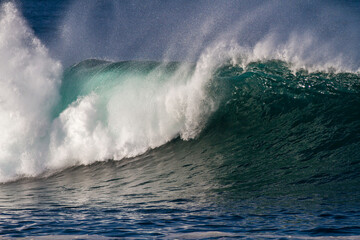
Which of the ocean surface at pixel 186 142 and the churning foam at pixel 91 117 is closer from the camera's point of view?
the ocean surface at pixel 186 142

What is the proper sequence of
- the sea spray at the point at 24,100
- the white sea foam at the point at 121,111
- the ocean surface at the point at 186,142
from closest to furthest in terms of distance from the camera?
the ocean surface at the point at 186,142
the white sea foam at the point at 121,111
the sea spray at the point at 24,100

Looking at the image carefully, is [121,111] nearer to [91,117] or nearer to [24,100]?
[91,117]

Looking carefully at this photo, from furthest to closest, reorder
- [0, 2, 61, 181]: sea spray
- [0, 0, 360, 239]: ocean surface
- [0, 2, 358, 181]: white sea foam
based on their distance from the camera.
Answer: [0, 2, 61, 181]: sea spray → [0, 2, 358, 181]: white sea foam → [0, 0, 360, 239]: ocean surface

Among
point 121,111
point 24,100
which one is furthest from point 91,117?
point 24,100

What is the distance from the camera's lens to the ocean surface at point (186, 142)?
17.0 ft

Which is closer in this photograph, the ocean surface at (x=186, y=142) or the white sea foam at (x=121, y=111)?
the ocean surface at (x=186, y=142)

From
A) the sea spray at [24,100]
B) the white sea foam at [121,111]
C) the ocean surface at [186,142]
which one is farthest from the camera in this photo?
the sea spray at [24,100]

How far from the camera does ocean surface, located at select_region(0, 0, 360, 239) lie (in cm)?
518

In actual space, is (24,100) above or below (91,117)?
above

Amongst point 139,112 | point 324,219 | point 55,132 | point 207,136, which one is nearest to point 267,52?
point 207,136

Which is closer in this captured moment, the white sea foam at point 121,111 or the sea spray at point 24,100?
the white sea foam at point 121,111

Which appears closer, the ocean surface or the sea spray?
the ocean surface

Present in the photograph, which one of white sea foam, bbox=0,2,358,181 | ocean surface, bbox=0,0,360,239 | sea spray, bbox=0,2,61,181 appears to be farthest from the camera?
sea spray, bbox=0,2,61,181

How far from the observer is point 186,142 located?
34.1 ft
